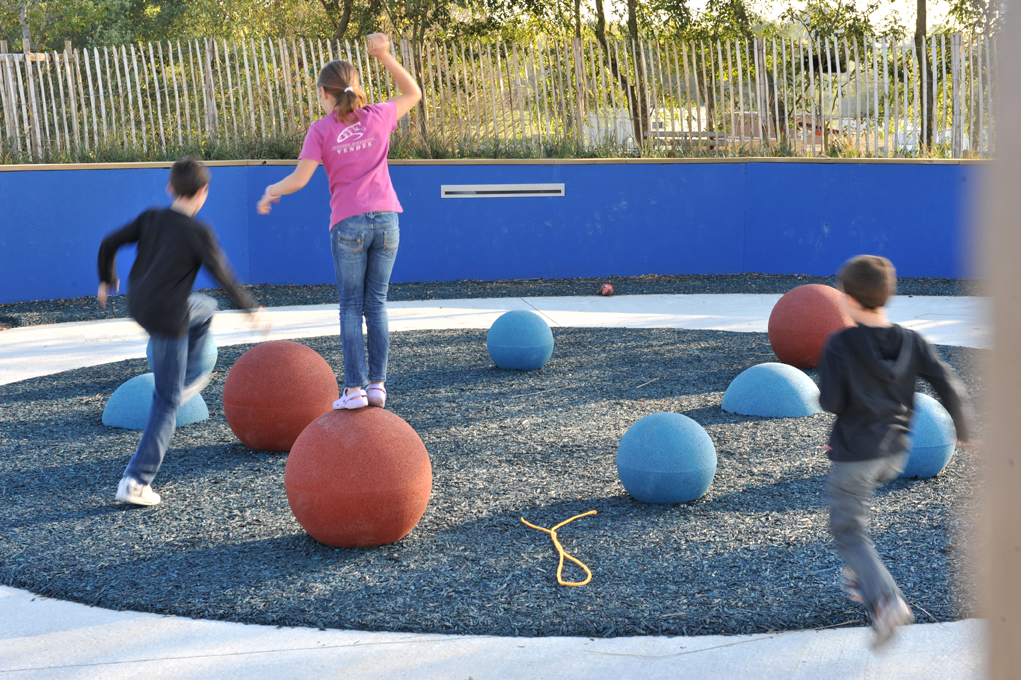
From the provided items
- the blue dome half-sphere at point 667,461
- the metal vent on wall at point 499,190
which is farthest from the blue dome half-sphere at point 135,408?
the metal vent on wall at point 499,190

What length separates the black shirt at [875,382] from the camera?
11.3 feet

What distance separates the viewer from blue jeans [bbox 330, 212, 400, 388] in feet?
17.4

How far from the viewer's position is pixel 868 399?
3.43 metres

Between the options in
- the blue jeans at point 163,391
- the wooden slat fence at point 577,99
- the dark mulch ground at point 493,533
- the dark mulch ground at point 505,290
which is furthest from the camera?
the wooden slat fence at point 577,99

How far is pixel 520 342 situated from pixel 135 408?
3.23 meters

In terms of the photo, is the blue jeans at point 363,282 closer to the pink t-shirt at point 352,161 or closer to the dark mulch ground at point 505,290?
the pink t-shirt at point 352,161

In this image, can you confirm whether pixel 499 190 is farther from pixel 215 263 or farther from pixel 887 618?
pixel 887 618

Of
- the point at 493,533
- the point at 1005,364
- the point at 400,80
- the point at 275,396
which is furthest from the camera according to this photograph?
the point at 275,396

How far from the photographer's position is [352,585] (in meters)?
4.05

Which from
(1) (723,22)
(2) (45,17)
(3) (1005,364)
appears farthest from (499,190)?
(2) (45,17)

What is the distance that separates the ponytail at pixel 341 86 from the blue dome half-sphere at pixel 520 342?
332 centimetres

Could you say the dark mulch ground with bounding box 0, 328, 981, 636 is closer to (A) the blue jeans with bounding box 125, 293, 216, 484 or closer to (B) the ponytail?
(A) the blue jeans with bounding box 125, 293, 216, 484

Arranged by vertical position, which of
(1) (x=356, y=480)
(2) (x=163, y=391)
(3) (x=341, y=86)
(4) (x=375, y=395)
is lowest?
(1) (x=356, y=480)

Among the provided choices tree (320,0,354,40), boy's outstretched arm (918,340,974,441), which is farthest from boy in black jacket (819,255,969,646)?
tree (320,0,354,40)
